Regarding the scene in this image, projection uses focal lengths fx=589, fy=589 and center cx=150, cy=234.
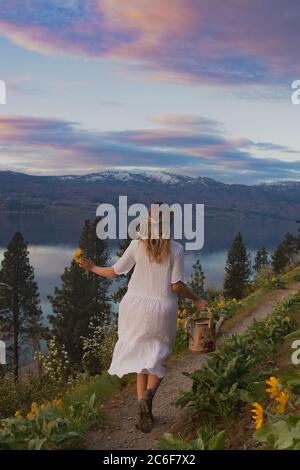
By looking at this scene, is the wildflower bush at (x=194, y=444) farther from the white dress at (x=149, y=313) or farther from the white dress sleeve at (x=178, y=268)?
the white dress sleeve at (x=178, y=268)

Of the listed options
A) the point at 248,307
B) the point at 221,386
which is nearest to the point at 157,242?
the point at 221,386

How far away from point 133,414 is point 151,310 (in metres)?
1.73

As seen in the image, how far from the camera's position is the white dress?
6.43m

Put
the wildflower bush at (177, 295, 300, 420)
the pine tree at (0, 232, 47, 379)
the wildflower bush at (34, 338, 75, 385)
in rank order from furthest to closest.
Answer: the pine tree at (0, 232, 47, 379) < the wildflower bush at (34, 338, 75, 385) < the wildflower bush at (177, 295, 300, 420)

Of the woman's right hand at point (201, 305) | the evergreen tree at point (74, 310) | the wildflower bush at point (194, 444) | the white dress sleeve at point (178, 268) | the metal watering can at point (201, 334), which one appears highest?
the white dress sleeve at point (178, 268)

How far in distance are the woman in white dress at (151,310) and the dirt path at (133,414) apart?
233mm

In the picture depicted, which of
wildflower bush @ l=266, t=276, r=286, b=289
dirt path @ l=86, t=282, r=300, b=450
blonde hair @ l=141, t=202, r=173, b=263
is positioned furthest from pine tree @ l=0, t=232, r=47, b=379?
blonde hair @ l=141, t=202, r=173, b=263

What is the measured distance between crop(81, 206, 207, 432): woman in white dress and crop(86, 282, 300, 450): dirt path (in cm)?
23

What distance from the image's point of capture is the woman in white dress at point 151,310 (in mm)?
6422

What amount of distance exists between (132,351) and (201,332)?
1.11 m

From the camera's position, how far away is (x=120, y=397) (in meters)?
8.21

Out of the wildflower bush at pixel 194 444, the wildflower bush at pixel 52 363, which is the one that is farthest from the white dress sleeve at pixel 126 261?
the wildflower bush at pixel 52 363

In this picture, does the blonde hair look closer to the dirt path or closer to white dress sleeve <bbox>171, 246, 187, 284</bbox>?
white dress sleeve <bbox>171, 246, 187, 284</bbox>
